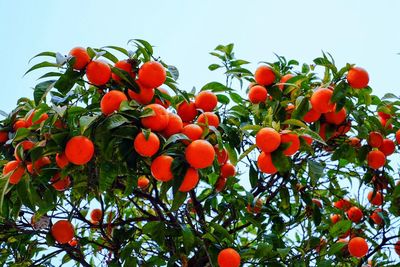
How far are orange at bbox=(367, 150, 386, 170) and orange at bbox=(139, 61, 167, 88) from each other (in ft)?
3.46

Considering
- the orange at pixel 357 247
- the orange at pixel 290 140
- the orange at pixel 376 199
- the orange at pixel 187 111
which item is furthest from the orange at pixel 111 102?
the orange at pixel 376 199

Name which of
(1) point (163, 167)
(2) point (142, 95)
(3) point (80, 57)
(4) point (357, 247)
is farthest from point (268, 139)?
(4) point (357, 247)

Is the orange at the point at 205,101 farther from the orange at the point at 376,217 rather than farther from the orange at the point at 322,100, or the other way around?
the orange at the point at 376,217

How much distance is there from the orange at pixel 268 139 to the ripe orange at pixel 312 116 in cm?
42

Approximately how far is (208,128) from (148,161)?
8.7 inches

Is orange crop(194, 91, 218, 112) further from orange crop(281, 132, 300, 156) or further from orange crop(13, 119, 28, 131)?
orange crop(13, 119, 28, 131)

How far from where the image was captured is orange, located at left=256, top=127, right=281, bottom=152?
5.51ft

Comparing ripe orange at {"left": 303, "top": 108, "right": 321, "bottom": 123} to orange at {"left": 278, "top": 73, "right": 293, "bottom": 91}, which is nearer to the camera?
ripe orange at {"left": 303, "top": 108, "right": 321, "bottom": 123}

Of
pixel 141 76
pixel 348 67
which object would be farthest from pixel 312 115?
pixel 141 76

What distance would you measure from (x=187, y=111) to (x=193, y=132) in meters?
0.38

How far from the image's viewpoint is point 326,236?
2752 mm

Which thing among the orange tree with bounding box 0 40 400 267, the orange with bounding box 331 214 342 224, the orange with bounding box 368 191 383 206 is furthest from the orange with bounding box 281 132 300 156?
the orange with bounding box 331 214 342 224

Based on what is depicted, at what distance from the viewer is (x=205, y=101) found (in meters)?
2.06

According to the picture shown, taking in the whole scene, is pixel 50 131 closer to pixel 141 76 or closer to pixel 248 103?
pixel 141 76
